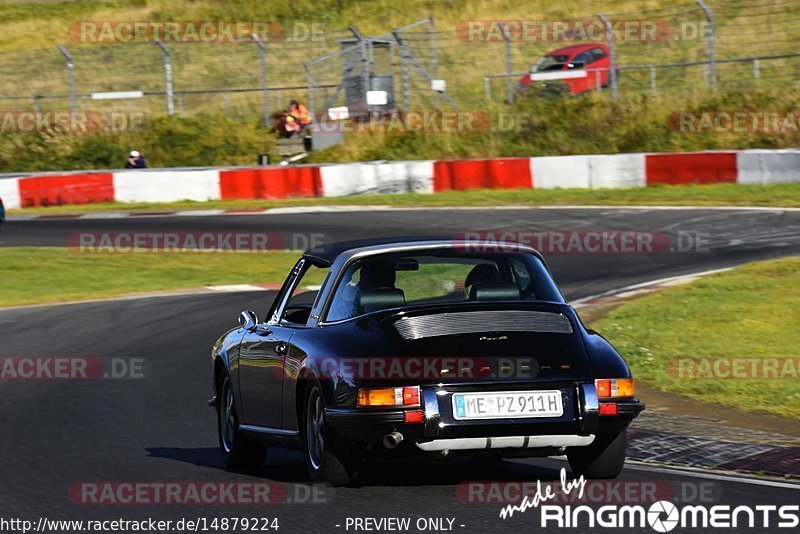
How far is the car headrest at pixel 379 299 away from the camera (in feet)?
23.0

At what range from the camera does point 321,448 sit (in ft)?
22.1

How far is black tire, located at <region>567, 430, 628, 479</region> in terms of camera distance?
6.81m

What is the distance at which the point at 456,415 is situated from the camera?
20.7 feet

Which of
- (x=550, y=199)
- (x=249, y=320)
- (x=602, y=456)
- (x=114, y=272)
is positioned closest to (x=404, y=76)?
(x=550, y=199)

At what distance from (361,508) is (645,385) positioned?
15.9ft

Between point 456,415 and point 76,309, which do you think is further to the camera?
point 76,309

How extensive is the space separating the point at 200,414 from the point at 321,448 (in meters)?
3.50

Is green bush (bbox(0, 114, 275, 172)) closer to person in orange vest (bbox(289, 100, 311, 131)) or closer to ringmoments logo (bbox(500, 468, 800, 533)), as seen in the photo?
person in orange vest (bbox(289, 100, 311, 131))

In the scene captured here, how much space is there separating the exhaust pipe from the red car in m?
25.6

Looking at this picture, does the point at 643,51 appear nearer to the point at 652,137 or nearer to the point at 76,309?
the point at 652,137

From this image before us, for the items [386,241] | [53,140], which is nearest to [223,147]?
[53,140]

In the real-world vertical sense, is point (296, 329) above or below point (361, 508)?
above

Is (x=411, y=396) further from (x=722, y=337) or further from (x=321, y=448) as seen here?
(x=722, y=337)

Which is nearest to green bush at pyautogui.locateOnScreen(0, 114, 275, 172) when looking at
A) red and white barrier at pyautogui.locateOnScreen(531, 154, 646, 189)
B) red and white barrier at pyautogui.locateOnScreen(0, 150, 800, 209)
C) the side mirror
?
red and white barrier at pyautogui.locateOnScreen(0, 150, 800, 209)
